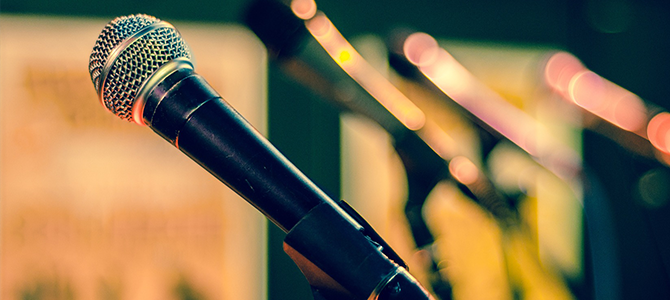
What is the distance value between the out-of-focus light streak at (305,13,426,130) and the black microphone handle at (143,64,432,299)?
25 cm

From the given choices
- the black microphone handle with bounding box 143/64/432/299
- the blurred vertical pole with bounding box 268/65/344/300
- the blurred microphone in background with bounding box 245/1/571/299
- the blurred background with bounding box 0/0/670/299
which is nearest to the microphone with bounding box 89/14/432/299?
the black microphone handle with bounding box 143/64/432/299

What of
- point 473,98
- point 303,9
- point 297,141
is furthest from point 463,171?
point 297,141

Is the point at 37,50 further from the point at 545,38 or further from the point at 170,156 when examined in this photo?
the point at 545,38

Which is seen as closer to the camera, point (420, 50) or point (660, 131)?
point (660, 131)

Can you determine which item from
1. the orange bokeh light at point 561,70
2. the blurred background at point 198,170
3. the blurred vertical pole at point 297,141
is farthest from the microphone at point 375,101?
the blurred vertical pole at point 297,141

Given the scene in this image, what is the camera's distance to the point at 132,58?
0.43 meters

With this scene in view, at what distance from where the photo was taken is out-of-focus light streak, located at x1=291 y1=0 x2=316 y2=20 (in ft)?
2.06

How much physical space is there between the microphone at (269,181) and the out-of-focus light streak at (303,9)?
0.25 meters

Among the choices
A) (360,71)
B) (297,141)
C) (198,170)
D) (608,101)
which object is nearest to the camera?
(608,101)

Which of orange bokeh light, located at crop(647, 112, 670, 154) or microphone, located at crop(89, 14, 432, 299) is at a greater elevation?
orange bokeh light, located at crop(647, 112, 670, 154)

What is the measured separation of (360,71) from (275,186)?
0.31 m

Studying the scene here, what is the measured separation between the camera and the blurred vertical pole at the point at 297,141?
5.91ft

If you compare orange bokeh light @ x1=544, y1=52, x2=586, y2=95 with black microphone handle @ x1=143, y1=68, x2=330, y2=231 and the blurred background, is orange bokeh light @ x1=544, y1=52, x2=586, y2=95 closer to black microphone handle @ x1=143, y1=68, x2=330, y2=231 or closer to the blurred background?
black microphone handle @ x1=143, y1=68, x2=330, y2=231

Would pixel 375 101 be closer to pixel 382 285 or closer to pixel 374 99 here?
pixel 374 99
